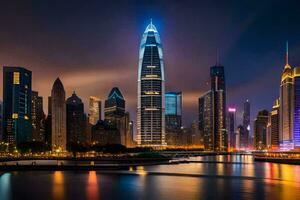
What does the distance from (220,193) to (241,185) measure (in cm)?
1283

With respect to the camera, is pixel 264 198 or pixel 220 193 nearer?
pixel 264 198

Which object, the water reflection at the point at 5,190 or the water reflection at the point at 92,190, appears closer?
the water reflection at the point at 92,190

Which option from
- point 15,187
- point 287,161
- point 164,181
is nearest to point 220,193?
point 164,181

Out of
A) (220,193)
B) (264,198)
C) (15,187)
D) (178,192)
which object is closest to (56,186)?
(15,187)

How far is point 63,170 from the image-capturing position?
11762 cm

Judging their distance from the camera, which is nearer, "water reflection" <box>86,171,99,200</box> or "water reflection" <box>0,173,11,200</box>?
"water reflection" <box>86,171,99,200</box>

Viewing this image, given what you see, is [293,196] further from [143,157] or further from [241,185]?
[143,157]

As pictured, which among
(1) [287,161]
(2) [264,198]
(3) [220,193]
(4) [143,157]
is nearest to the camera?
(2) [264,198]

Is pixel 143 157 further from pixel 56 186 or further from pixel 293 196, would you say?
pixel 293 196

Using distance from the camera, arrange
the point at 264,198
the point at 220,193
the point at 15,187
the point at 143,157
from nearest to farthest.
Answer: the point at 264,198, the point at 220,193, the point at 15,187, the point at 143,157

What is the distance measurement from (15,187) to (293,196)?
4466 cm

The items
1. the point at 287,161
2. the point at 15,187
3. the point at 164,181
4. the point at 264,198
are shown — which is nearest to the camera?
the point at 264,198

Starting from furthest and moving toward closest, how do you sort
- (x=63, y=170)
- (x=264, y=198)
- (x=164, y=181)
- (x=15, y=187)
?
1. (x=63, y=170)
2. (x=164, y=181)
3. (x=15, y=187)
4. (x=264, y=198)

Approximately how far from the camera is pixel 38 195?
64.1 metres
